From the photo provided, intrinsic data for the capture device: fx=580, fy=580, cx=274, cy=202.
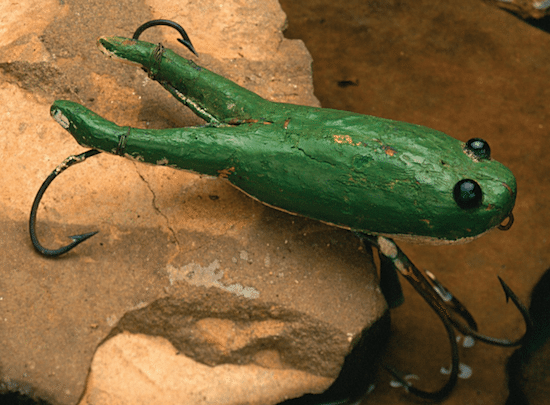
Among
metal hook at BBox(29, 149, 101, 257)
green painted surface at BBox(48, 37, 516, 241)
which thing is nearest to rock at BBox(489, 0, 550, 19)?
green painted surface at BBox(48, 37, 516, 241)

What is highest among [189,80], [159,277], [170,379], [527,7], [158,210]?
[527,7]

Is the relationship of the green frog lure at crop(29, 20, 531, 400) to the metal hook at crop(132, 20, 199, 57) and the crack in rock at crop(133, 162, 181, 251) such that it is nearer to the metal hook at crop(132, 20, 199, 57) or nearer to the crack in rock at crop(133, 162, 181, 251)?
the crack in rock at crop(133, 162, 181, 251)

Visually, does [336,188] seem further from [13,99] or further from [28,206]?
[13,99]

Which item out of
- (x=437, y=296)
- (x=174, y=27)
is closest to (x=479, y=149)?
(x=437, y=296)

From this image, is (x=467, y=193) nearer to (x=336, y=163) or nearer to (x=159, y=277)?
(x=336, y=163)

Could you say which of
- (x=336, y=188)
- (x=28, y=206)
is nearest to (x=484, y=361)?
(x=336, y=188)

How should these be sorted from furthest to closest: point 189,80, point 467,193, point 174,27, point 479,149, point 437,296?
point 174,27, point 189,80, point 437,296, point 479,149, point 467,193
